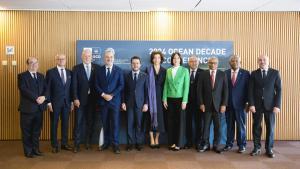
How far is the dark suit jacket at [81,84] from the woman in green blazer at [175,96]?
1.38 m

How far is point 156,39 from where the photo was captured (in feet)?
23.6

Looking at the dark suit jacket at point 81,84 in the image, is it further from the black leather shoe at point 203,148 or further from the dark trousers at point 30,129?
the black leather shoe at point 203,148

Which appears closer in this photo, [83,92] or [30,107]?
[30,107]

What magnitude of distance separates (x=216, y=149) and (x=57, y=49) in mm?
3823

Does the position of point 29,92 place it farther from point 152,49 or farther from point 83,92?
point 152,49

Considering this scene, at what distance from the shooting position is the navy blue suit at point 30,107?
18.7 ft

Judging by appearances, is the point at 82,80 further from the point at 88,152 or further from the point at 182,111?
the point at 182,111

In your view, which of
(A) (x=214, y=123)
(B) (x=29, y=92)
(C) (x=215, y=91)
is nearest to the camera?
(B) (x=29, y=92)

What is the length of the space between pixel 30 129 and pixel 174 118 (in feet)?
8.49

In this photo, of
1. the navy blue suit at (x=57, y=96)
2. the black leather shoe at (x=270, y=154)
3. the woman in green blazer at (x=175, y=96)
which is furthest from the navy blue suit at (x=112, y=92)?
the black leather shoe at (x=270, y=154)

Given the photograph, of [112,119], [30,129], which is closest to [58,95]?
[30,129]

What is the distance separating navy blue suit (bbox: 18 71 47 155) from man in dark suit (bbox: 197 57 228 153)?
9.25ft

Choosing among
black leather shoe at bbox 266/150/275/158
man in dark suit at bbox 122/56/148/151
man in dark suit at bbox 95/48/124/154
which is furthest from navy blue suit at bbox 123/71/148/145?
black leather shoe at bbox 266/150/275/158

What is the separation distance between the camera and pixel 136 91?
630 cm
